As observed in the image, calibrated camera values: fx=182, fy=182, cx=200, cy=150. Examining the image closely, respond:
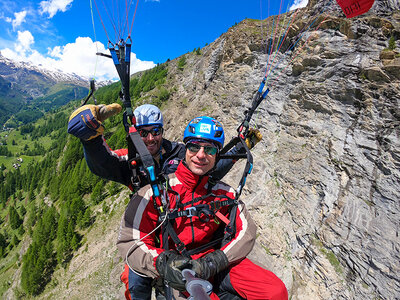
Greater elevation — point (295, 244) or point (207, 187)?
point (207, 187)

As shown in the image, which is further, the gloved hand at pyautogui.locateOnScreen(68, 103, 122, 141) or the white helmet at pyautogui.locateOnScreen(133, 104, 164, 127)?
the white helmet at pyautogui.locateOnScreen(133, 104, 164, 127)

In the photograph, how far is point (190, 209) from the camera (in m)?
3.06

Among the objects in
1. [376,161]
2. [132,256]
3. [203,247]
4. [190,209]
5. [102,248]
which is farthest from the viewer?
[102,248]

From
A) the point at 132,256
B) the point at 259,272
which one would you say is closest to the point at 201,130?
the point at 132,256

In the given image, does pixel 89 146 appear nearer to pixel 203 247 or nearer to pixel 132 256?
pixel 132 256

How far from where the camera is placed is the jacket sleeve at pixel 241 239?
3061 millimetres

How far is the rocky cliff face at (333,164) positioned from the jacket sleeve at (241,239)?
22.5 ft

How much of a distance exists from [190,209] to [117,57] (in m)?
3.02

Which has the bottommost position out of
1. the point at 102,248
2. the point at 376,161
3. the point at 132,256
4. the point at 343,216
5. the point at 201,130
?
the point at 102,248

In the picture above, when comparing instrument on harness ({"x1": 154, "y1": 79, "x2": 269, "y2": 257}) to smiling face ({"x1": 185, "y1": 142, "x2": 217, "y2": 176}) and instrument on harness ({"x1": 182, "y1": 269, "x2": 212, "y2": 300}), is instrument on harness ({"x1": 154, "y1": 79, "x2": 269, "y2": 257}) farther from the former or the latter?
instrument on harness ({"x1": 182, "y1": 269, "x2": 212, "y2": 300})

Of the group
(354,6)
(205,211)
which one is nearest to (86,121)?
(205,211)

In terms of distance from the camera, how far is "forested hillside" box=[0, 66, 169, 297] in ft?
133

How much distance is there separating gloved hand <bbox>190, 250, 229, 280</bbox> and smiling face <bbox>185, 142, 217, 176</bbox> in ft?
4.42

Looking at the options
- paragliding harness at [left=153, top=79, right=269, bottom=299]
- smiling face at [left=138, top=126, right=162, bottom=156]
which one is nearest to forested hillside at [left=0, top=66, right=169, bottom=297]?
smiling face at [left=138, top=126, right=162, bottom=156]
